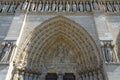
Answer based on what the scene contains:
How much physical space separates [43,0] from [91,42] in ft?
15.5

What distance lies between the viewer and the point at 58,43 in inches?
442

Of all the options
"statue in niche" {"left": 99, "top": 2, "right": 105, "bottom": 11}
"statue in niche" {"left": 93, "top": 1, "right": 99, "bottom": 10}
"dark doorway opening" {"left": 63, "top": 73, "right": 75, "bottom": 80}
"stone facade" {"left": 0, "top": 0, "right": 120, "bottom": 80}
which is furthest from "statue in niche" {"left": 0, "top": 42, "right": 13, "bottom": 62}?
"statue in niche" {"left": 99, "top": 2, "right": 105, "bottom": 11}

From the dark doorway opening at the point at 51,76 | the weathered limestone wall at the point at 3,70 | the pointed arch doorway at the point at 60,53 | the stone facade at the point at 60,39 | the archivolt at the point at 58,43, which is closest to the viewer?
Answer: the weathered limestone wall at the point at 3,70

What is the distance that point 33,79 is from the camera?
30.6 ft

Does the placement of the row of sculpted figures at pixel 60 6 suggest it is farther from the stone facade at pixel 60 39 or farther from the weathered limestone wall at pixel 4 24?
the weathered limestone wall at pixel 4 24

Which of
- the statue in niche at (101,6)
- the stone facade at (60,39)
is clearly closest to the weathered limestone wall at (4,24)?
the stone facade at (60,39)

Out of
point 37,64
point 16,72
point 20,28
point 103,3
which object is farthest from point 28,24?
point 103,3

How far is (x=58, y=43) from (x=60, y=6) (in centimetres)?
262

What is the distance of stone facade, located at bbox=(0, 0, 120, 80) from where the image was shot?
8.97 metres

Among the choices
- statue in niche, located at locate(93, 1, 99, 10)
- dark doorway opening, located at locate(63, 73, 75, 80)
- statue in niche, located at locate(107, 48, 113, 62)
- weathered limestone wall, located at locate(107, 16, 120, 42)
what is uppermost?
statue in niche, located at locate(93, 1, 99, 10)

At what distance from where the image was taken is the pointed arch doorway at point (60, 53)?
9305 millimetres

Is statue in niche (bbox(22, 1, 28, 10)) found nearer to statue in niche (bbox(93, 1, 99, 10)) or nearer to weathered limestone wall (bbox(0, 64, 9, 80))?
statue in niche (bbox(93, 1, 99, 10))

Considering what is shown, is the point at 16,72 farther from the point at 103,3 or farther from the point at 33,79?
the point at 103,3

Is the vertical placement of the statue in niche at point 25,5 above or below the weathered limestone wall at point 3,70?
above
